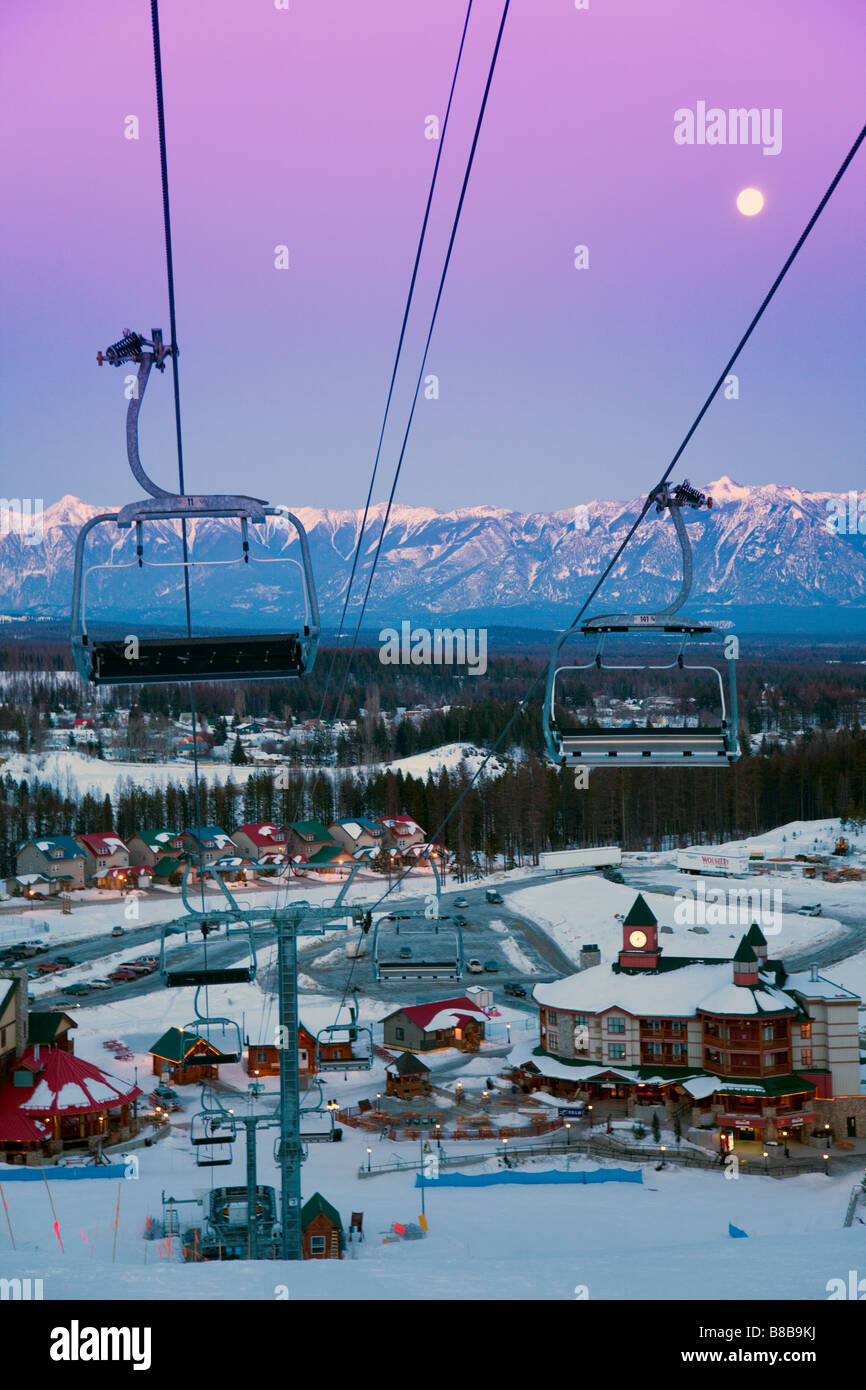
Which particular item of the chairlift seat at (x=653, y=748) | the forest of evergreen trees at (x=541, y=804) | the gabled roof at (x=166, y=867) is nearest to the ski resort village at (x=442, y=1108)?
the chairlift seat at (x=653, y=748)

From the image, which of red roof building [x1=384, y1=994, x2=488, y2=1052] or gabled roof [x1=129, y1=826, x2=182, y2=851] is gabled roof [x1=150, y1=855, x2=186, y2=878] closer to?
gabled roof [x1=129, y1=826, x2=182, y2=851]

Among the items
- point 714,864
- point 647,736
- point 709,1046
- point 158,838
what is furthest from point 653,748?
point 158,838

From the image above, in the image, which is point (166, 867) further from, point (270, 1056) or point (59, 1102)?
point (59, 1102)

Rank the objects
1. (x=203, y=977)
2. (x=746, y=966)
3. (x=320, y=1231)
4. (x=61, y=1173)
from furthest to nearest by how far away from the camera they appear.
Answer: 1. (x=746, y=966)
2. (x=61, y=1173)
3. (x=320, y=1231)
4. (x=203, y=977)

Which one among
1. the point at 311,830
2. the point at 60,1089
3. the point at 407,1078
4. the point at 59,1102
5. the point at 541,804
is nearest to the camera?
the point at 59,1102

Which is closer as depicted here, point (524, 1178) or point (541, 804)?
point (524, 1178)

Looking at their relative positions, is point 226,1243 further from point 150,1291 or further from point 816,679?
point 816,679
